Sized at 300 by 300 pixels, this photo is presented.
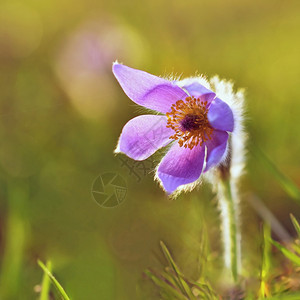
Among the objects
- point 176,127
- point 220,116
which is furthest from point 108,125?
point 220,116

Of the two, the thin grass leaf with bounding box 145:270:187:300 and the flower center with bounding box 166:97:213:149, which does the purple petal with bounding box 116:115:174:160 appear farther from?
the thin grass leaf with bounding box 145:270:187:300

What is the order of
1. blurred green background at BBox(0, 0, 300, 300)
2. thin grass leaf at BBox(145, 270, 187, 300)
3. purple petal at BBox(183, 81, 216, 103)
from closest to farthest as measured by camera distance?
purple petal at BBox(183, 81, 216, 103)
thin grass leaf at BBox(145, 270, 187, 300)
blurred green background at BBox(0, 0, 300, 300)

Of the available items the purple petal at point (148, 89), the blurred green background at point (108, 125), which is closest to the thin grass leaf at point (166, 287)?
the blurred green background at point (108, 125)

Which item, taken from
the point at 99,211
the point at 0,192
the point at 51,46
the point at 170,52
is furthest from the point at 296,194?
the point at 51,46

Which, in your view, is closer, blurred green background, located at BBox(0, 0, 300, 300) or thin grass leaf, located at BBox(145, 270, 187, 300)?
thin grass leaf, located at BBox(145, 270, 187, 300)

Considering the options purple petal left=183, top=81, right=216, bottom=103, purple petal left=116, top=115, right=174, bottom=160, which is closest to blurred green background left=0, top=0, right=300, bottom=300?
purple petal left=116, top=115, right=174, bottom=160

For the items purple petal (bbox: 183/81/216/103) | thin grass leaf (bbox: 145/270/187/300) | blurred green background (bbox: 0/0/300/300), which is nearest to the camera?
purple petal (bbox: 183/81/216/103)

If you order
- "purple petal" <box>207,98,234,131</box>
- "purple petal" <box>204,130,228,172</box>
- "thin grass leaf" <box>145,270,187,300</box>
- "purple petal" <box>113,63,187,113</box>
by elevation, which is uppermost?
"purple petal" <box>113,63,187,113</box>
